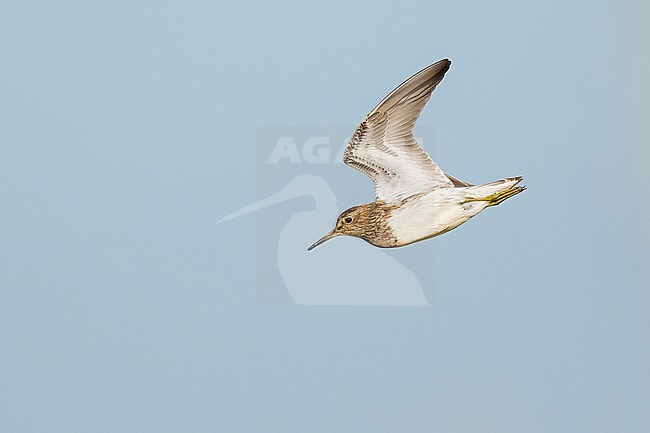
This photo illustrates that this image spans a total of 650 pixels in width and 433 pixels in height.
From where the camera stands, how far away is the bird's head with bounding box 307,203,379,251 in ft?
6.96

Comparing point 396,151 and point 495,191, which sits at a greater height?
point 396,151

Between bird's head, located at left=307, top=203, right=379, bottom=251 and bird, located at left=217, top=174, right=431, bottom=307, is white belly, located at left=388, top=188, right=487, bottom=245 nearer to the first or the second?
bird's head, located at left=307, top=203, right=379, bottom=251

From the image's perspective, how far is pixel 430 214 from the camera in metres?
2.09

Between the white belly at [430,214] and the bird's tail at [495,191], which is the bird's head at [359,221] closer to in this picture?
the white belly at [430,214]

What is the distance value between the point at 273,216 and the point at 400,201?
2.01 ft

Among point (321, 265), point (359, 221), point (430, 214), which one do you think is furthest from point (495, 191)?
point (321, 265)

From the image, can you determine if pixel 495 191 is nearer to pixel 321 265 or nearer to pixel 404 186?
pixel 404 186

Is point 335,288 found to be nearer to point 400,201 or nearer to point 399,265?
point 399,265

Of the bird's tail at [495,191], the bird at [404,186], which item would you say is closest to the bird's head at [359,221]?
the bird at [404,186]

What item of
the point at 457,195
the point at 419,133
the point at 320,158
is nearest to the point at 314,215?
the point at 320,158

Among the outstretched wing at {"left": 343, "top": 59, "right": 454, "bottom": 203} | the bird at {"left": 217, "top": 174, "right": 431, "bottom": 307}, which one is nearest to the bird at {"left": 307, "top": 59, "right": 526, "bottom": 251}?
the outstretched wing at {"left": 343, "top": 59, "right": 454, "bottom": 203}

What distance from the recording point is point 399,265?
2.55m

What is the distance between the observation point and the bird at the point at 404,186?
2057 mm

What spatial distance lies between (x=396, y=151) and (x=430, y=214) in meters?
0.16
